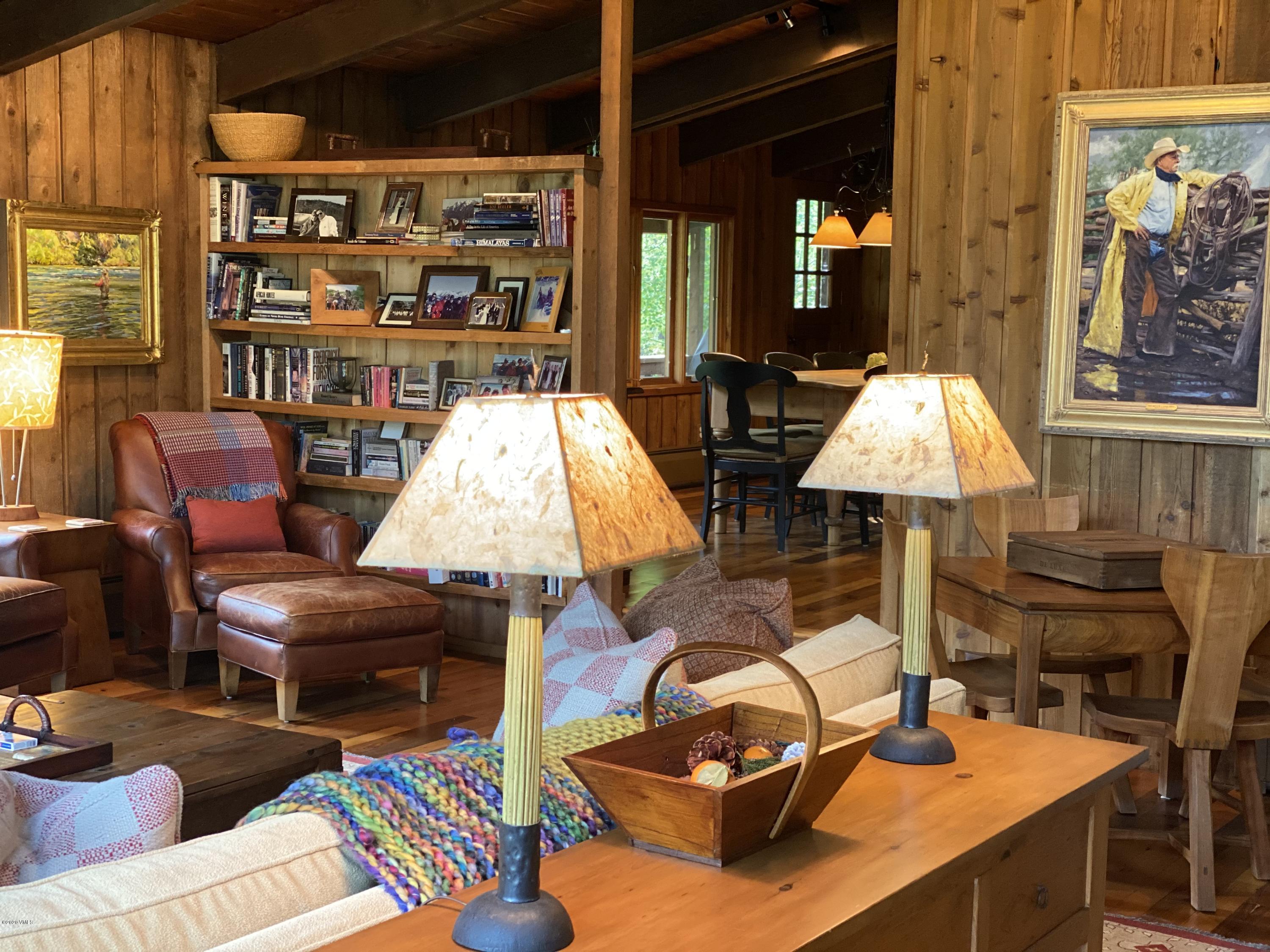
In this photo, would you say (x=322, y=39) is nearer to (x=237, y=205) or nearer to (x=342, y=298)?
Answer: (x=237, y=205)

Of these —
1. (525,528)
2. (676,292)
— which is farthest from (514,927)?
→ (676,292)

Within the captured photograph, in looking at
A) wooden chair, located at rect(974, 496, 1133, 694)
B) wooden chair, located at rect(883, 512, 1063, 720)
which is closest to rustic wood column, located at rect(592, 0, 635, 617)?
wooden chair, located at rect(974, 496, 1133, 694)

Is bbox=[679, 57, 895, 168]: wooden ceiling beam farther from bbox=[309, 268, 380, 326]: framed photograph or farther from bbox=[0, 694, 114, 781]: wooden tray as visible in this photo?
bbox=[0, 694, 114, 781]: wooden tray

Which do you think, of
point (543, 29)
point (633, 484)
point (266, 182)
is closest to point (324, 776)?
point (633, 484)

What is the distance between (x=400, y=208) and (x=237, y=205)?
2.88ft

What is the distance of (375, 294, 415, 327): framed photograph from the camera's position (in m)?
5.94

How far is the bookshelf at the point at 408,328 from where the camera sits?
546cm

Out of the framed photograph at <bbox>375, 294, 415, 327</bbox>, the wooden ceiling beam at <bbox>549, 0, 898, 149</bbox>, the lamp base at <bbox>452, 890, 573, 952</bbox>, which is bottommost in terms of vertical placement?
the lamp base at <bbox>452, 890, 573, 952</bbox>

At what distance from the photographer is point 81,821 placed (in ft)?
6.19

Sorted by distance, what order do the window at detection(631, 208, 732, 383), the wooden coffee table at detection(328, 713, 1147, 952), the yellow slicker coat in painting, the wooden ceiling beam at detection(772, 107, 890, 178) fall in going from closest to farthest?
1. the wooden coffee table at detection(328, 713, 1147, 952)
2. the yellow slicker coat in painting
3. the window at detection(631, 208, 732, 383)
4. the wooden ceiling beam at detection(772, 107, 890, 178)

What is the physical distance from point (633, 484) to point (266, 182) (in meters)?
5.48

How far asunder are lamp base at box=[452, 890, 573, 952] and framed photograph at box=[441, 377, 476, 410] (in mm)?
4484

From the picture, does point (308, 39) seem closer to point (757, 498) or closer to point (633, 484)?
point (757, 498)

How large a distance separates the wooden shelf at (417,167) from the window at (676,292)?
4512 mm
